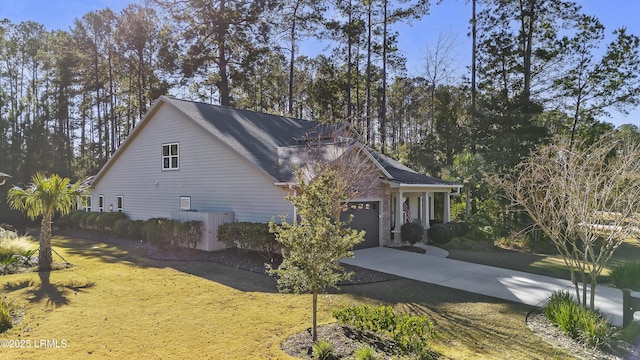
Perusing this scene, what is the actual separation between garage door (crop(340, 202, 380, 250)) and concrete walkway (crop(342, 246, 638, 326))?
92cm

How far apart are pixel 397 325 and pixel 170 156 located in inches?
594

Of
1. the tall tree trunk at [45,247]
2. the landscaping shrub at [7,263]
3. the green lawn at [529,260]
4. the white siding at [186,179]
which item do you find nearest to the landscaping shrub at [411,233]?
the green lawn at [529,260]

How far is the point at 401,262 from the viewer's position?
41.4ft

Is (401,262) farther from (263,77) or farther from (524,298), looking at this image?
(263,77)

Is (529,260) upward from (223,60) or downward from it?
downward

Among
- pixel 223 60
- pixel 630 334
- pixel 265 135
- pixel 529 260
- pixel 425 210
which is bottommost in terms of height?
pixel 529 260

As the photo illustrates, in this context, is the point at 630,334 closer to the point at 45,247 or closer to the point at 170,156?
the point at 45,247

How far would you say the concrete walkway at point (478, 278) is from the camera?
340 inches

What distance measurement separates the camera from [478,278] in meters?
10.6

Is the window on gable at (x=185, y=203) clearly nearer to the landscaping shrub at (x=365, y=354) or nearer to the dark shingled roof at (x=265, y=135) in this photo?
the dark shingled roof at (x=265, y=135)

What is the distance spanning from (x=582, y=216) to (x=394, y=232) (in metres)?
9.88

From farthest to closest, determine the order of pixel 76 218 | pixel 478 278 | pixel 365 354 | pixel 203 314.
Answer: pixel 76 218
pixel 478 278
pixel 203 314
pixel 365 354

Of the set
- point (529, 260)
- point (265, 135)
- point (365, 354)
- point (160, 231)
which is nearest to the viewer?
point (365, 354)

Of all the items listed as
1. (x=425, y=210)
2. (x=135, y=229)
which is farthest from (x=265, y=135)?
(x=425, y=210)
